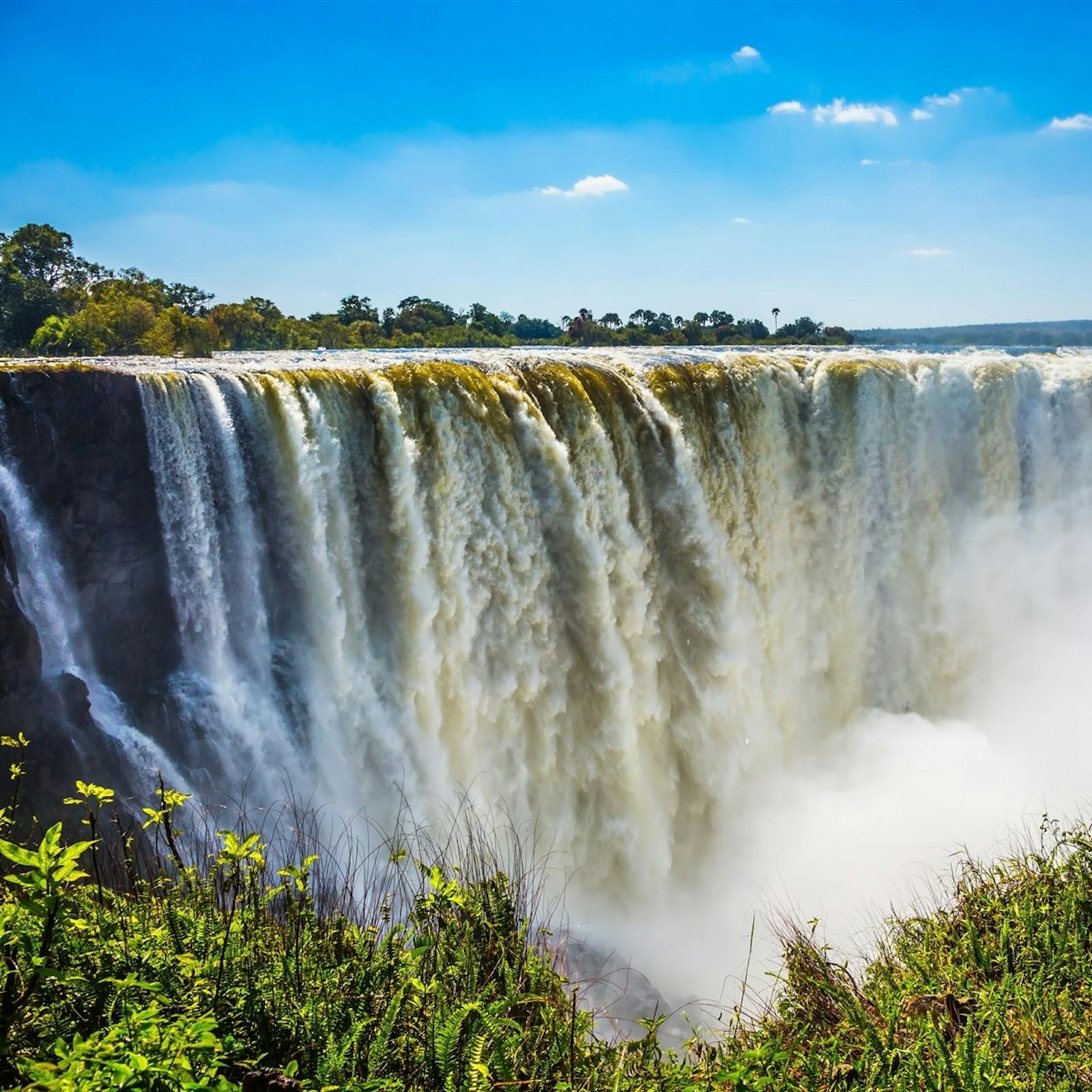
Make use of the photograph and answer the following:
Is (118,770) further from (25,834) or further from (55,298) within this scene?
(55,298)

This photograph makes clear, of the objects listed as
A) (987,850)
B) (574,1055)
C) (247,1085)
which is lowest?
(987,850)

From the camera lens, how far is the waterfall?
9453 mm

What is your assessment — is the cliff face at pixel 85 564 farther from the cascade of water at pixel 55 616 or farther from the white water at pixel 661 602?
the white water at pixel 661 602

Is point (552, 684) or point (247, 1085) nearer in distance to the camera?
point (247, 1085)

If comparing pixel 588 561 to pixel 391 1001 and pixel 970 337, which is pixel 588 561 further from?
pixel 970 337

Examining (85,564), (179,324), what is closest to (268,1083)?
(85,564)

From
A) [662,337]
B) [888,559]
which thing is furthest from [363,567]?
[662,337]

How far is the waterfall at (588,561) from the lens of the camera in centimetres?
945

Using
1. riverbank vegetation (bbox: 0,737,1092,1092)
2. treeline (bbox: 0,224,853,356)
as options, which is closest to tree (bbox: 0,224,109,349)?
treeline (bbox: 0,224,853,356)

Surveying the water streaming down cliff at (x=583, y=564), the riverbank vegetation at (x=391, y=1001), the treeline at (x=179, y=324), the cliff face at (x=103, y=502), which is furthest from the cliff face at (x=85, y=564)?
the treeline at (x=179, y=324)

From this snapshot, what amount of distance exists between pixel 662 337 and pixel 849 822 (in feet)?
126

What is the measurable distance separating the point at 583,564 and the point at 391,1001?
8106 mm

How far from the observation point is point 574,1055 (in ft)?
12.3

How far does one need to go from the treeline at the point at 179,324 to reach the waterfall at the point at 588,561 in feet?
53.0
